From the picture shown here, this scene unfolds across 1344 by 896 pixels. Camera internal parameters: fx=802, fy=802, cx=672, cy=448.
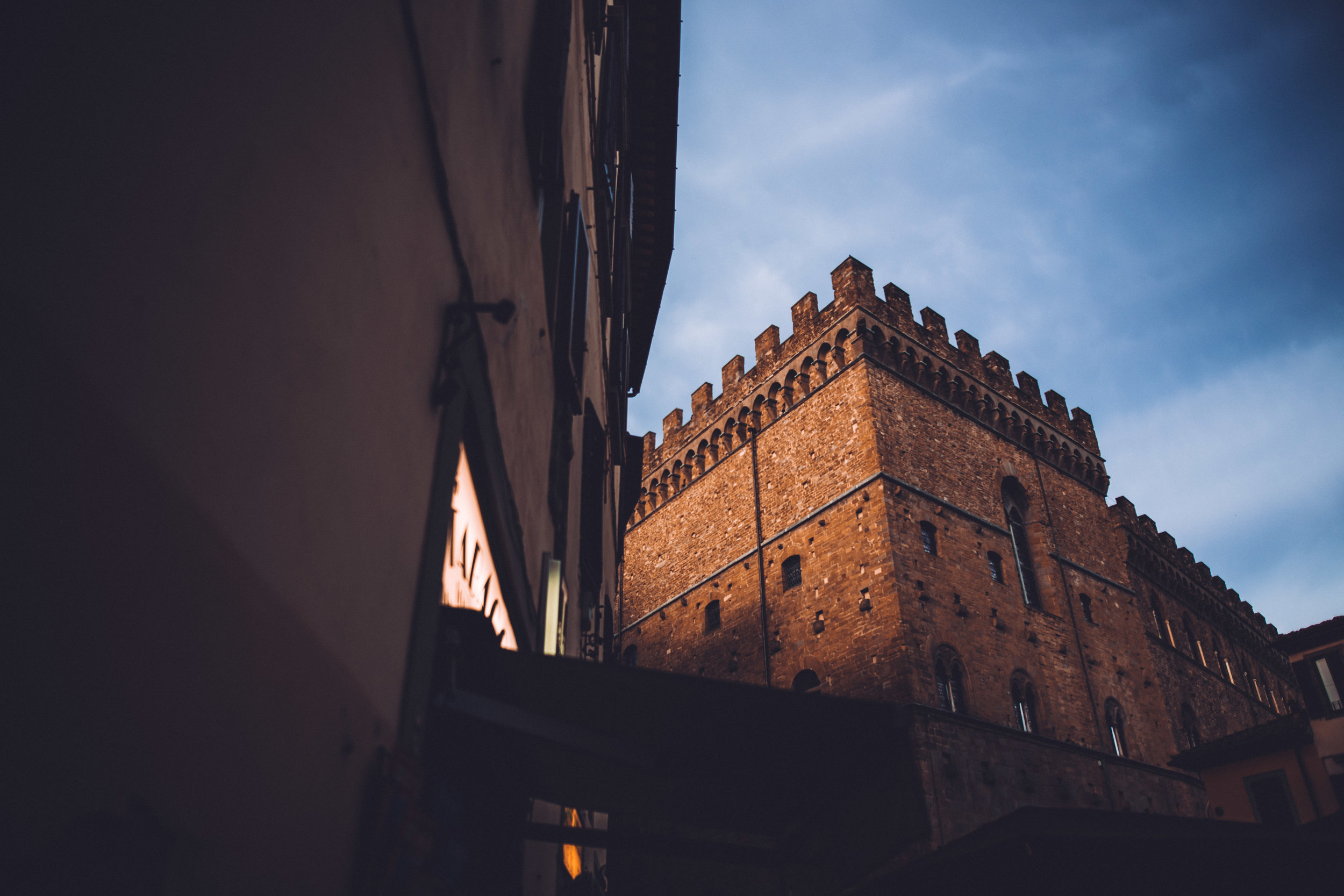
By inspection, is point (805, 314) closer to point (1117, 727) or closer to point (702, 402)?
point (702, 402)

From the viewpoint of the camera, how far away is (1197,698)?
22047mm

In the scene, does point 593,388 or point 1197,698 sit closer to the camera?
point 593,388

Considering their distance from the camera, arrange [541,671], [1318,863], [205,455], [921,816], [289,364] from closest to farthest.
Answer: [205,455], [289,364], [541,671], [921,816], [1318,863]

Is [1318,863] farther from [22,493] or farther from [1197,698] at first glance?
[1197,698]

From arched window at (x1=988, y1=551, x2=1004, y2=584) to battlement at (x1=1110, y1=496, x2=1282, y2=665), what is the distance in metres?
6.80

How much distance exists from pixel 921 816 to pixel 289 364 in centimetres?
253

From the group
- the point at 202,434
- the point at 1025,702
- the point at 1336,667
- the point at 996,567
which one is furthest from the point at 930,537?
the point at 202,434

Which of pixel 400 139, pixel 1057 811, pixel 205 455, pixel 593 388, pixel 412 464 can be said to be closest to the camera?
pixel 205 455

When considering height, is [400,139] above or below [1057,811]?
above

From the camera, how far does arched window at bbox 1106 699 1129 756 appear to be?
16.2 m

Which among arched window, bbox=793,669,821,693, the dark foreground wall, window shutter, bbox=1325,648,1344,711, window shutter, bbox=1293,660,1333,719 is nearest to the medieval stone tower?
arched window, bbox=793,669,821,693

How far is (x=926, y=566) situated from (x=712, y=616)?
540 centimetres

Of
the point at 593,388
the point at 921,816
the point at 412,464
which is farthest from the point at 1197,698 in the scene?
the point at 412,464

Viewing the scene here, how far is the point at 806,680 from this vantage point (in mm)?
14914
